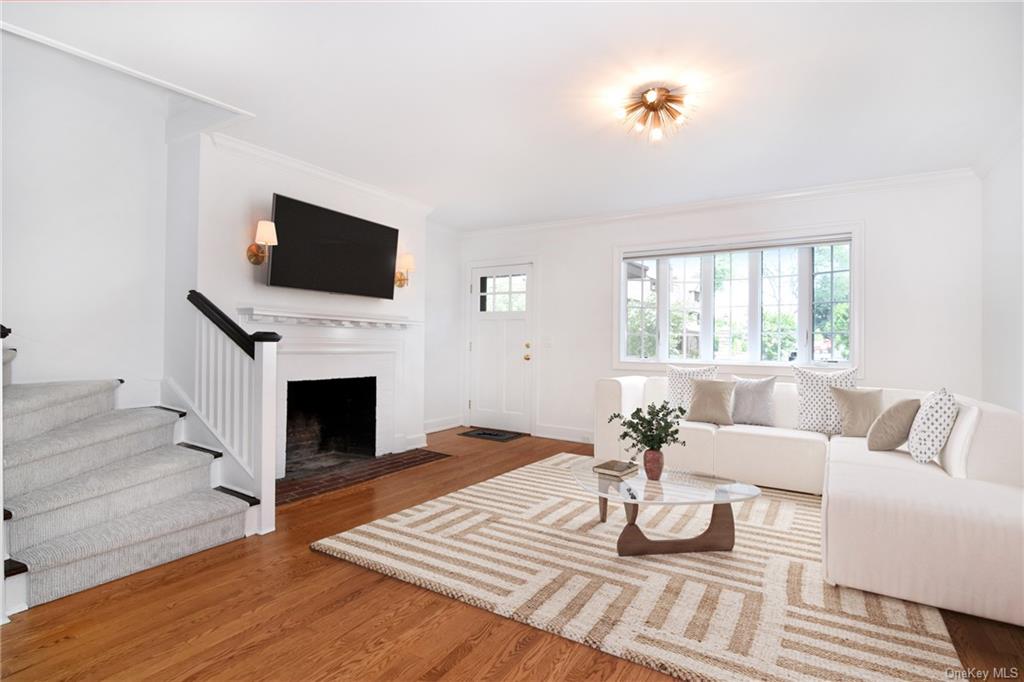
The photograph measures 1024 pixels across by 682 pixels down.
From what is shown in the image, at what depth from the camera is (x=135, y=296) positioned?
12.0ft

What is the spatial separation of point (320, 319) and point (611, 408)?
8.24 feet

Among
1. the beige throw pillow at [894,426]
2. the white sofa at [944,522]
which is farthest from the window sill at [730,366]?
the white sofa at [944,522]

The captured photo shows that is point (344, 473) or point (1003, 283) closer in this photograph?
point (1003, 283)

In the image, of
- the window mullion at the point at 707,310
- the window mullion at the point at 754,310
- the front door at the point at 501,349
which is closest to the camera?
the window mullion at the point at 754,310

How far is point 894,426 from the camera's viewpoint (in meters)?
3.21

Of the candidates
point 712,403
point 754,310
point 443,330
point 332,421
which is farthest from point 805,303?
point 332,421

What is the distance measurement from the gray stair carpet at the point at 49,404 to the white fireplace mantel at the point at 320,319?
94cm

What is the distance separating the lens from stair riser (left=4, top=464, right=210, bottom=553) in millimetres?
2314

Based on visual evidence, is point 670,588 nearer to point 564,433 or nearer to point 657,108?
point 657,108

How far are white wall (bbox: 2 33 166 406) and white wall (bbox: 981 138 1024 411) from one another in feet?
18.5

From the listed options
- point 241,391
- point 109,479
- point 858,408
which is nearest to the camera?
point 109,479

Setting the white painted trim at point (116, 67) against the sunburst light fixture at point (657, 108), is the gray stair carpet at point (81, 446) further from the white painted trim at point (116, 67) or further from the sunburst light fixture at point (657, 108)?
the sunburst light fixture at point (657, 108)

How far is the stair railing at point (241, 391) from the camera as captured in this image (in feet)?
9.87

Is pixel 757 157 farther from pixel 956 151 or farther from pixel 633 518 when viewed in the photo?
pixel 633 518
